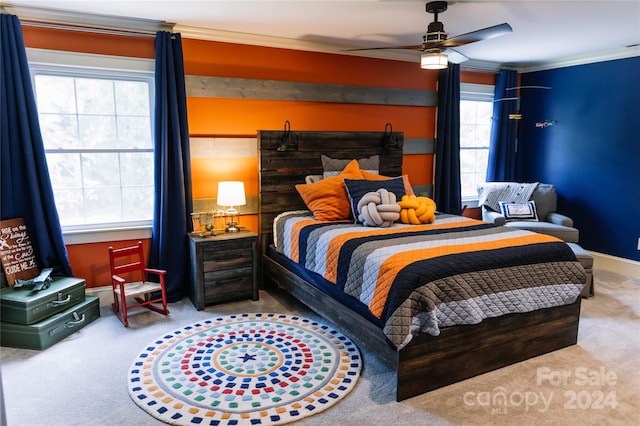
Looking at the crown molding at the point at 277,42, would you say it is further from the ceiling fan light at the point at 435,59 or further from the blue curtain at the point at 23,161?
the blue curtain at the point at 23,161

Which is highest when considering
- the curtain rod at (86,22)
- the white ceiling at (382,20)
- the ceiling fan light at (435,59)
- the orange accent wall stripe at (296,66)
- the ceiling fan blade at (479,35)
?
the white ceiling at (382,20)

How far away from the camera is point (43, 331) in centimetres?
309

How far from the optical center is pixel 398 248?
2916 millimetres

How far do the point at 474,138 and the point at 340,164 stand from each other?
93.5 inches

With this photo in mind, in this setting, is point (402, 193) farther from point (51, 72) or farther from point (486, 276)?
point (51, 72)

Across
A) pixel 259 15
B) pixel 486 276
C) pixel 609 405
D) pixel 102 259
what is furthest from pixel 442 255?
pixel 102 259

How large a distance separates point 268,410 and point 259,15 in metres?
2.83

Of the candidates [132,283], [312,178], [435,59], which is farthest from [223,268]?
[435,59]

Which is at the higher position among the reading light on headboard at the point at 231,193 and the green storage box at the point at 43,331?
the reading light on headboard at the point at 231,193

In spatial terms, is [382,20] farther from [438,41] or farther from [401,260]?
[401,260]

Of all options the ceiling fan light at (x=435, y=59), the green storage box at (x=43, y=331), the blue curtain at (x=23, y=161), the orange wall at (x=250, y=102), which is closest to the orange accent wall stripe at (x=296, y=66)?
the orange wall at (x=250, y=102)

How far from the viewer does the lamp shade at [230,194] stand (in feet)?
13.0

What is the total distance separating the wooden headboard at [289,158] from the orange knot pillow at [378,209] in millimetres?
948

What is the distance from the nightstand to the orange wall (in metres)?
0.56
